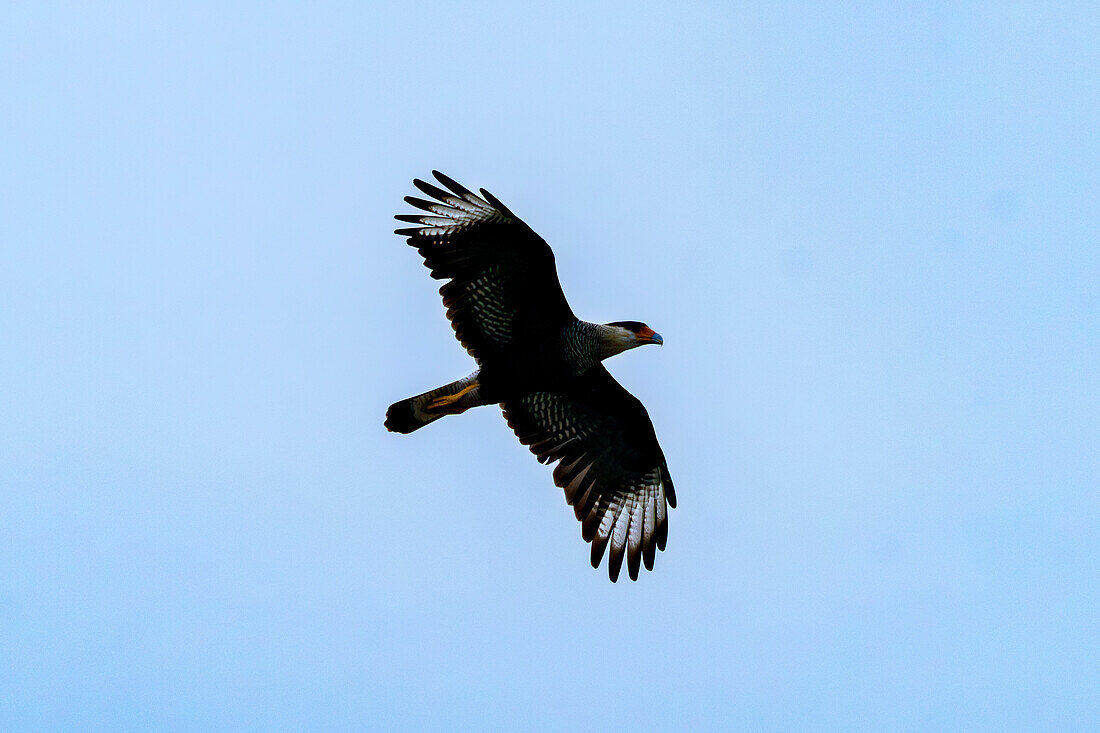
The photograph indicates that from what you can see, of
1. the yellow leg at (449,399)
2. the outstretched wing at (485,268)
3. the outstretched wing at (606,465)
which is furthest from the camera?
the outstretched wing at (606,465)

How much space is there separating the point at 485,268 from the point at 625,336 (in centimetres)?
124

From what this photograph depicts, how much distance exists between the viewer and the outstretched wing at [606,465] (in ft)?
34.5

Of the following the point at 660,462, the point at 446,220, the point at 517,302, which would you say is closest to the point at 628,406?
the point at 660,462

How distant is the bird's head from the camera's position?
984 centimetres

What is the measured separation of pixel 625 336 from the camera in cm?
987

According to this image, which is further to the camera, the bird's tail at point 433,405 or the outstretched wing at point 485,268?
the bird's tail at point 433,405

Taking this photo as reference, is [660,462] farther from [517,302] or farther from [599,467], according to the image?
[517,302]

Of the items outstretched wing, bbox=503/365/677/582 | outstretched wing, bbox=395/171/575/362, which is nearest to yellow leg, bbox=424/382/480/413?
outstretched wing, bbox=395/171/575/362

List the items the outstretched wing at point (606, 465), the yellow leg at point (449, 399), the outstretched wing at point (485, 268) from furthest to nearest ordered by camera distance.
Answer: the outstretched wing at point (606, 465) < the yellow leg at point (449, 399) < the outstretched wing at point (485, 268)

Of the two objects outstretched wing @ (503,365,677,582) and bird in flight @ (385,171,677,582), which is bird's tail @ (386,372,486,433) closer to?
bird in flight @ (385,171,677,582)

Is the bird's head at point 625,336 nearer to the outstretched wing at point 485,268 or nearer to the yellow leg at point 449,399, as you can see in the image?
the outstretched wing at point 485,268

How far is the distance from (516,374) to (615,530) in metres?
1.69

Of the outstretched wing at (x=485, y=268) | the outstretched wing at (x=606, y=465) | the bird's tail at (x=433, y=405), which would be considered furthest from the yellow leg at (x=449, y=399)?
the outstretched wing at (x=606, y=465)

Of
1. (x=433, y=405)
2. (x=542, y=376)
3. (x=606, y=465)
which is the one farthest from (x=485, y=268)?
(x=606, y=465)
